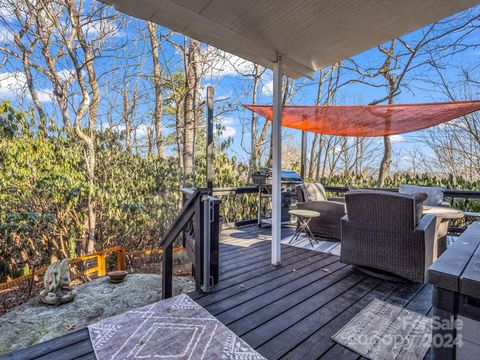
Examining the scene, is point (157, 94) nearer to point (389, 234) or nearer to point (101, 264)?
point (101, 264)

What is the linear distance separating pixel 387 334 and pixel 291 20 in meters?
2.83

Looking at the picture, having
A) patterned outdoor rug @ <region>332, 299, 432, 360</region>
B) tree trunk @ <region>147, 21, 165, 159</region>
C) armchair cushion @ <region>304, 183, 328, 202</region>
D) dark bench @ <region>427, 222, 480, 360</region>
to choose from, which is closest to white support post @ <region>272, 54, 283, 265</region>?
patterned outdoor rug @ <region>332, 299, 432, 360</region>

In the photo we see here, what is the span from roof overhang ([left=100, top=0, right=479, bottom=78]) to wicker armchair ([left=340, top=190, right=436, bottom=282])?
1714 mm

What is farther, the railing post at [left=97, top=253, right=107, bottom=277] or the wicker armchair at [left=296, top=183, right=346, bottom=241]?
the railing post at [left=97, top=253, right=107, bottom=277]

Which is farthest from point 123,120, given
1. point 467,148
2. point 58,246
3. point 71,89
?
point 467,148

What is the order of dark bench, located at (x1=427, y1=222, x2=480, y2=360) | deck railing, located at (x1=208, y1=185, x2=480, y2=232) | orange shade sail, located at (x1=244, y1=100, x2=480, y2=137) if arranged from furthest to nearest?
deck railing, located at (x1=208, y1=185, x2=480, y2=232) → orange shade sail, located at (x1=244, y1=100, x2=480, y2=137) → dark bench, located at (x1=427, y1=222, x2=480, y2=360)

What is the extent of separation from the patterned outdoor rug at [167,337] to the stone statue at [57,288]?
98.8 inches

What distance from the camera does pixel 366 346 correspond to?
1826 millimetres

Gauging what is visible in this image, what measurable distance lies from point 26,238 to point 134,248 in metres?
2.06

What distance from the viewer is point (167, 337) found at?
1921 millimetres

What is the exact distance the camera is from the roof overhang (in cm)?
227

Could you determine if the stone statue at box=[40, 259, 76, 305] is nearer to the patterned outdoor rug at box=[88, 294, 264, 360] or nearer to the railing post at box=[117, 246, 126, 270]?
the railing post at box=[117, 246, 126, 270]

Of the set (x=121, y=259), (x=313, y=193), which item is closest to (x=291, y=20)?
(x=313, y=193)

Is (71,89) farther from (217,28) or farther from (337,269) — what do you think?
(337,269)
